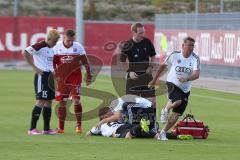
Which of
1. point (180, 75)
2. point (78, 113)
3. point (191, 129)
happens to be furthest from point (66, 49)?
point (191, 129)

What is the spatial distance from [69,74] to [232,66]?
786 inches

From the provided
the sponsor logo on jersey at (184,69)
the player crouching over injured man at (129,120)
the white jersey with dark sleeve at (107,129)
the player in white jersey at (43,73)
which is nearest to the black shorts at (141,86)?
the player crouching over injured man at (129,120)

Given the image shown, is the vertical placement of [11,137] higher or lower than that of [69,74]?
lower

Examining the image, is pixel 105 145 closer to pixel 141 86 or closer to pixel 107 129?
pixel 107 129

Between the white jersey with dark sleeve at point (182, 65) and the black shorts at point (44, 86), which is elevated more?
the white jersey with dark sleeve at point (182, 65)

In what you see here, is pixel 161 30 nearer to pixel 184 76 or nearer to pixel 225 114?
pixel 225 114

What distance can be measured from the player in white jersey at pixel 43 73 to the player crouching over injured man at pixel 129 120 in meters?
1.01

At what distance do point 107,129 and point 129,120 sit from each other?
18.5 inches

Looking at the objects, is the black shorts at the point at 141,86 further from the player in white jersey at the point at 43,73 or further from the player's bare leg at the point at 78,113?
the player in white jersey at the point at 43,73

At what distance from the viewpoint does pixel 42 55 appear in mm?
16516

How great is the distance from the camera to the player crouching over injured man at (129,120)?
51.7ft

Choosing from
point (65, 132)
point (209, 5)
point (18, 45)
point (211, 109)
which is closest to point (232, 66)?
point (209, 5)

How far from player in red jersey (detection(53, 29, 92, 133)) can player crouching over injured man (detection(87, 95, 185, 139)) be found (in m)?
0.73

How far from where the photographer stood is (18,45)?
49.1 m
